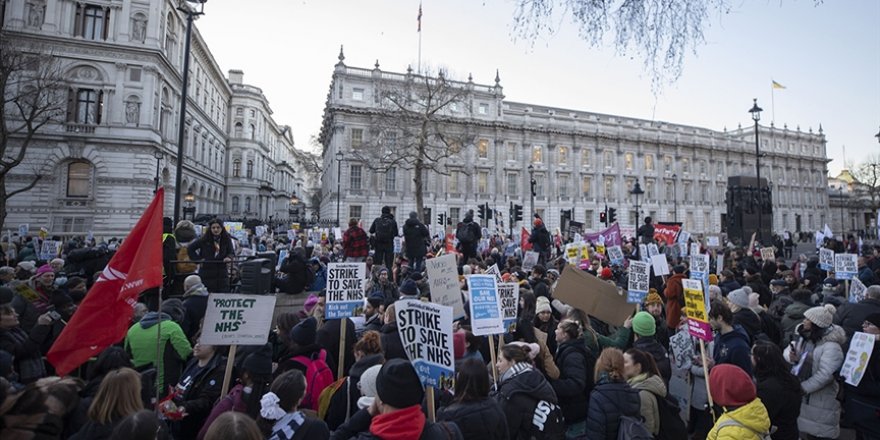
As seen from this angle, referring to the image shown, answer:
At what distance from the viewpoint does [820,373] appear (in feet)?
14.3

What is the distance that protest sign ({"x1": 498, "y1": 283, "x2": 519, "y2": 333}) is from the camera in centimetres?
561

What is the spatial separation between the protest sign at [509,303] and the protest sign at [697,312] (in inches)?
77.4

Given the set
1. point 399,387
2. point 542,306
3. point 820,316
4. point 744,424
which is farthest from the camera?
point 542,306

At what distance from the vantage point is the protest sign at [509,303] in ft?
18.4

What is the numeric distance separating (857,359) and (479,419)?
3.91 m

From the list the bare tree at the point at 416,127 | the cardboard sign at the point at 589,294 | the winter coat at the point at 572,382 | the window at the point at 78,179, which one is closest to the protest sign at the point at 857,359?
the cardboard sign at the point at 589,294

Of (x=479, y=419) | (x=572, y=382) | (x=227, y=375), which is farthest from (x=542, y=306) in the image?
(x=227, y=375)

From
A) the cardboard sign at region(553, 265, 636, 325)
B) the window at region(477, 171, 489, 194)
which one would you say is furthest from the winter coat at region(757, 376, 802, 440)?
the window at region(477, 171, 489, 194)

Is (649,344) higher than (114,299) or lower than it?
lower

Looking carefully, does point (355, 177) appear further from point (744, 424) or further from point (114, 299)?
point (744, 424)

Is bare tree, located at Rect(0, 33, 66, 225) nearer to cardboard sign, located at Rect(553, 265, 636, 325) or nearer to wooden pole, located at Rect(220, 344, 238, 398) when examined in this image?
wooden pole, located at Rect(220, 344, 238, 398)

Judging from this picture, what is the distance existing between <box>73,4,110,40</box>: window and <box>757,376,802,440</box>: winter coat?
142ft

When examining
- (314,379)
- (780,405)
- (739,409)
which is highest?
(739,409)

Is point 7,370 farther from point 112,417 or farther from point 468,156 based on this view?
point 468,156
